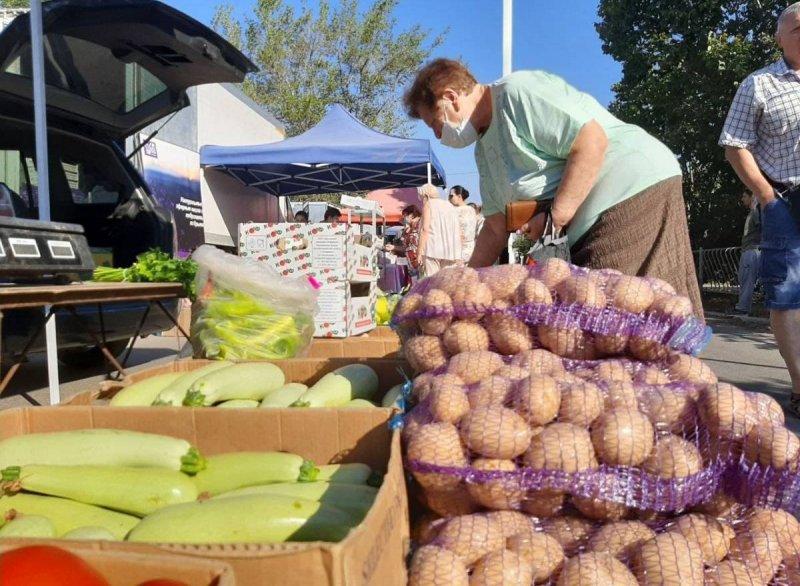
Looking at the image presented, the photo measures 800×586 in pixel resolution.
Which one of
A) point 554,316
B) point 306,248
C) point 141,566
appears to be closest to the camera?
point 141,566

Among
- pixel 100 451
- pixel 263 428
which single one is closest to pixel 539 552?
pixel 263 428

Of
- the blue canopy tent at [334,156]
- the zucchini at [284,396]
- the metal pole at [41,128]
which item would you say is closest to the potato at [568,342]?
the zucchini at [284,396]

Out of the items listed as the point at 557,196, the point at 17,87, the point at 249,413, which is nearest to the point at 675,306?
the point at 557,196

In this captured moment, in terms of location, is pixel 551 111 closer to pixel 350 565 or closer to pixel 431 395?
pixel 431 395

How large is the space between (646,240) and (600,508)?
1.19 metres

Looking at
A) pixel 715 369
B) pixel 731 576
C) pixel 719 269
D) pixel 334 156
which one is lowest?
pixel 715 369

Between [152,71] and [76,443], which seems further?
[152,71]

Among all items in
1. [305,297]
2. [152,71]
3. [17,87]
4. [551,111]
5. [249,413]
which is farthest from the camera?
[152,71]

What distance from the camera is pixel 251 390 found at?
6.98 feet

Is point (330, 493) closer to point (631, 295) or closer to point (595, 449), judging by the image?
point (595, 449)

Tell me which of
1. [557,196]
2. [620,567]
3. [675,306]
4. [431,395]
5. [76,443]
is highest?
[557,196]

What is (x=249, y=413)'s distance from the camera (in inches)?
66.0

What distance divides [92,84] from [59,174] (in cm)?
121

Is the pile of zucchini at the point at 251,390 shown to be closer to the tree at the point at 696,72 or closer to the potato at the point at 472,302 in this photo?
the potato at the point at 472,302
